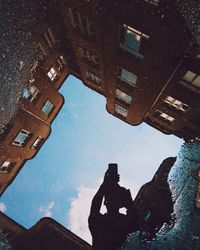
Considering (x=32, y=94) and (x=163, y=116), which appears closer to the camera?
(x=32, y=94)

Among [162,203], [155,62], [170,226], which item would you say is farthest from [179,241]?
[155,62]

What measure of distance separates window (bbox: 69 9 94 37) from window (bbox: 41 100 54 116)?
6895 mm

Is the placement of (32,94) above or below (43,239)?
above

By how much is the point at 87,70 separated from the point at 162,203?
13.1 m

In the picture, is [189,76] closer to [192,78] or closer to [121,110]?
[192,78]

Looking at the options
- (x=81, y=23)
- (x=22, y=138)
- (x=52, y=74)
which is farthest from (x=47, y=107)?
(x=81, y=23)

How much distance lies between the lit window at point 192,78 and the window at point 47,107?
1063cm

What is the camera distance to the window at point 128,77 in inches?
540

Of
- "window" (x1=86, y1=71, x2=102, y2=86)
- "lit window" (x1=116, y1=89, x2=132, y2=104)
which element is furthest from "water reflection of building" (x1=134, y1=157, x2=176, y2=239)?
"window" (x1=86, y1=71, x2=102, y2=86)

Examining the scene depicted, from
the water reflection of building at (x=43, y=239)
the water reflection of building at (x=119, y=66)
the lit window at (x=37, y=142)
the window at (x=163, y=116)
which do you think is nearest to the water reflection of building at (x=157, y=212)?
the water reflection of building at (x=43, y=239)

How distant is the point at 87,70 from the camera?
1761 centimetres

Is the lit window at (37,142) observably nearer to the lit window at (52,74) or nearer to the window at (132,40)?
the lit window at (52,74)

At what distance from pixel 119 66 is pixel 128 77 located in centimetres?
98

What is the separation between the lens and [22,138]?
706 inches
